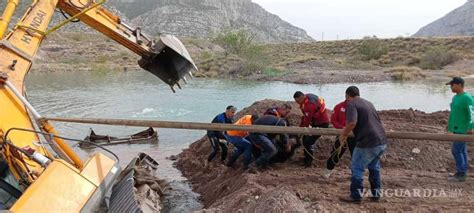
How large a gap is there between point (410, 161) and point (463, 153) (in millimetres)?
1426

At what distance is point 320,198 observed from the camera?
6.84 metres

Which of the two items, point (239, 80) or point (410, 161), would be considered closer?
point (410, 161)

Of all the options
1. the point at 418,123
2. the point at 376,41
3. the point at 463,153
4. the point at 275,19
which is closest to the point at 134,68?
the point at 376,41

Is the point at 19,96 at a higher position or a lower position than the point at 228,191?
higher

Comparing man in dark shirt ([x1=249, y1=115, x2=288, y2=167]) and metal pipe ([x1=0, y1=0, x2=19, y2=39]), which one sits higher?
metal pipe ([x1=0, y1=0, x2=19, y2=39])

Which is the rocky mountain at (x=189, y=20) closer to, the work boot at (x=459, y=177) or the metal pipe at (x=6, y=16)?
the metal pipe at (x=6, y=16)

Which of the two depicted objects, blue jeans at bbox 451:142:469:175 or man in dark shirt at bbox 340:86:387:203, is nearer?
man in dark shirt at bbox 340:86:387:203

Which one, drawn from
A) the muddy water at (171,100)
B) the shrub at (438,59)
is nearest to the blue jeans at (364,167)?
the muddy water at (171,100)

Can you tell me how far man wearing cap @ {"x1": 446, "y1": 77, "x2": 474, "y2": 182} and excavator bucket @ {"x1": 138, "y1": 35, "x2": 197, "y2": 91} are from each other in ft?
14.4

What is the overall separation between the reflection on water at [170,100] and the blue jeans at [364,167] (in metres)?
5.37

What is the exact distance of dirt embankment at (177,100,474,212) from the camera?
643 cm

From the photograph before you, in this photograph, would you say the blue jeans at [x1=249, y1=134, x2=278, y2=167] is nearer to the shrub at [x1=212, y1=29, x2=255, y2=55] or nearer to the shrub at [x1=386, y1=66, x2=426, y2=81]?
the shrub at [x1=386, y1=66, x2=426, y2=81]

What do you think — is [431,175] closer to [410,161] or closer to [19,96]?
[410,161]

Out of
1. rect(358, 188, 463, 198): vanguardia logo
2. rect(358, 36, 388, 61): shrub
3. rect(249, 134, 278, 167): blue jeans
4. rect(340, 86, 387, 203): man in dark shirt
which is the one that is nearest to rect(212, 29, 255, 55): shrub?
rect(358, 36, 388, 61): shrub
